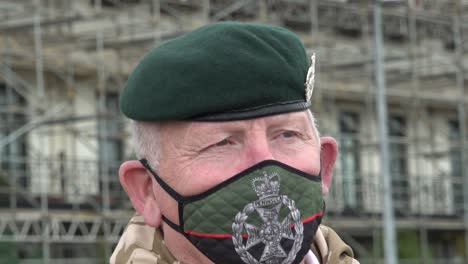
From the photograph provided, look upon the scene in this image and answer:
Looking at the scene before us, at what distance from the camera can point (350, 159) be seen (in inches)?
1018

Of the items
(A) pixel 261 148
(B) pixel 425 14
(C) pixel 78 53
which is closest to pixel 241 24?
(A) pixel 261 148

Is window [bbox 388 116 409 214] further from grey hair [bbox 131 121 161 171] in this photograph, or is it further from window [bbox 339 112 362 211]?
grey hair [bbox 131 121 161 171]

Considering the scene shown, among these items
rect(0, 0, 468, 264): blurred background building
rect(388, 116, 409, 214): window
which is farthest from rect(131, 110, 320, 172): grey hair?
rect(388, 116, 409, 214): window

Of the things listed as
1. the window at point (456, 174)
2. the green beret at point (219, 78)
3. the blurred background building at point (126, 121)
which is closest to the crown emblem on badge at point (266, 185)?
the green beret at point (219, 78)

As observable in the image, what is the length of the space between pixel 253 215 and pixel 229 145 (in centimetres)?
13

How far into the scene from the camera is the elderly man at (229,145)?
244 cm

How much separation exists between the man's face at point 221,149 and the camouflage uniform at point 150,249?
0.23ft

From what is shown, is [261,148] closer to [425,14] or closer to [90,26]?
[90,26]

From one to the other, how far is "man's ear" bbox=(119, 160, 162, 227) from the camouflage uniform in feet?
0.11

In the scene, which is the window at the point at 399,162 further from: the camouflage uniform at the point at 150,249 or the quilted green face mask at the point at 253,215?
the quilted green face mask at the point at 253,215

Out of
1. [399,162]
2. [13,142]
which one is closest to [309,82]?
[13,142]

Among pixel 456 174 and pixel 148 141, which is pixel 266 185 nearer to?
pixel 148 141

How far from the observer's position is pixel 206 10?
20.3 meters

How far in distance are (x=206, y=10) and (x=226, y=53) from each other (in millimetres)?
17925
